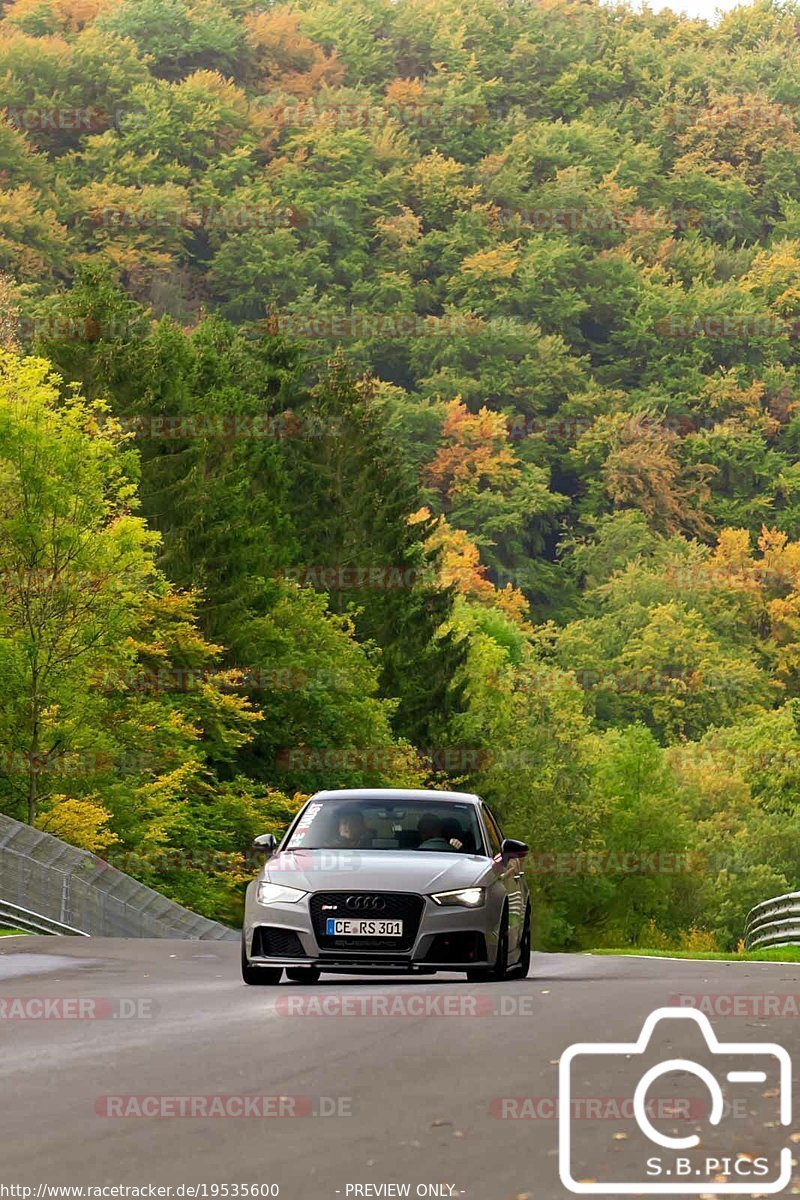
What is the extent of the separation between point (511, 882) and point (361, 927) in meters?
1.78

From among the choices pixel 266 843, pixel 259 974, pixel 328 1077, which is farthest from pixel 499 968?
pixel 328 1077

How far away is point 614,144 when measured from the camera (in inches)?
7539

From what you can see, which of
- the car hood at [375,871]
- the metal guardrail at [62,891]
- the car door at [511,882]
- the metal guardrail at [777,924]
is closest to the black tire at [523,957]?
the car door at [511,882]

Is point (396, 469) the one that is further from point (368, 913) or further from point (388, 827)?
point (368, 913)

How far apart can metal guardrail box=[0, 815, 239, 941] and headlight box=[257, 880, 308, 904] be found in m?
14.9

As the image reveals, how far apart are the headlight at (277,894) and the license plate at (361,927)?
0.28 metres

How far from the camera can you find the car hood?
51.6 feet

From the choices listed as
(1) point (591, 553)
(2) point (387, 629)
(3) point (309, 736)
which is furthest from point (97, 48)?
(3) point (309, 736)

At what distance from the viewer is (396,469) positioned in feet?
239

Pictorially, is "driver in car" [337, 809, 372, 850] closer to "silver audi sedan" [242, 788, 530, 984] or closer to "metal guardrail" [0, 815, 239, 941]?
"silver audi sedan" [242, 788, 530, 984]

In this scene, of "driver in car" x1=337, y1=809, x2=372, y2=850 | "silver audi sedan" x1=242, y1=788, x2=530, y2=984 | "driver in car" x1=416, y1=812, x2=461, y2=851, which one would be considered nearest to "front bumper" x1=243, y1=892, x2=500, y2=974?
"silver audi sedan" x1=242, y1=788, x2=530, y2=984

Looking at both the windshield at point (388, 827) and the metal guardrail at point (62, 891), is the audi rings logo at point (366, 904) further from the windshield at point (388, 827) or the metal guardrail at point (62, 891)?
the metal guardrail at point (62, 891)

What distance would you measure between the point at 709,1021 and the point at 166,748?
40.4 m

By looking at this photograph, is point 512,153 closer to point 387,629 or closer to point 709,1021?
point 387,629
